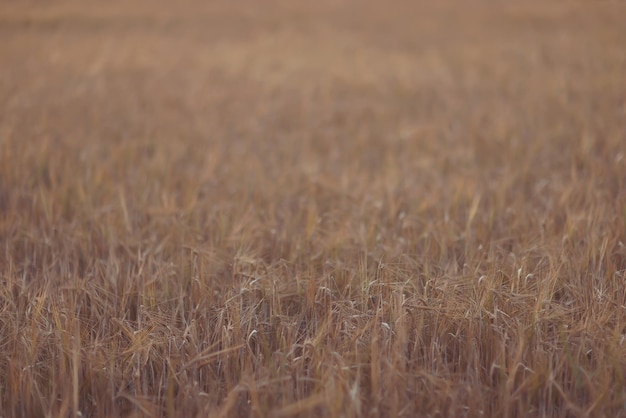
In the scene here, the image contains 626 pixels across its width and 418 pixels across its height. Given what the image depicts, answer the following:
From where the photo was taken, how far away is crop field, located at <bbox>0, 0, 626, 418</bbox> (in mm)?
1497

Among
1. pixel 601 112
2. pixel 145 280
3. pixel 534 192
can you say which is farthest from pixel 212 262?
pixel 601 112

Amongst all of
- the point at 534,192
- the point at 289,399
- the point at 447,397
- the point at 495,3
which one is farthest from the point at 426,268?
the point at 495,3

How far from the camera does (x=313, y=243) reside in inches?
90.7

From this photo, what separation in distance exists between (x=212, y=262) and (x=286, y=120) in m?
2.75

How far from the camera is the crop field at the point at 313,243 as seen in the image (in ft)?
4.91

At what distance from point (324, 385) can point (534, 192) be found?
6.50 feet

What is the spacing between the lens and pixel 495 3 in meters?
11.6

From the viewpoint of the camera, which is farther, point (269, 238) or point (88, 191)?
point (88, 191)

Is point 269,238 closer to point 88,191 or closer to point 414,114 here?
point 88,191

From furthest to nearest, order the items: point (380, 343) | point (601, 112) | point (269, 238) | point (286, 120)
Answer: point (286, 120)
point (601, 112)
point (269, 238)
point (380, 343)

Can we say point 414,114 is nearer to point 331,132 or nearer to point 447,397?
point 331,132

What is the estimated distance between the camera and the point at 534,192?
2.94 metres

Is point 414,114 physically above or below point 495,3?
below

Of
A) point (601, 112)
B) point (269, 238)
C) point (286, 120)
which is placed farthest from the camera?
point (286, 120)
